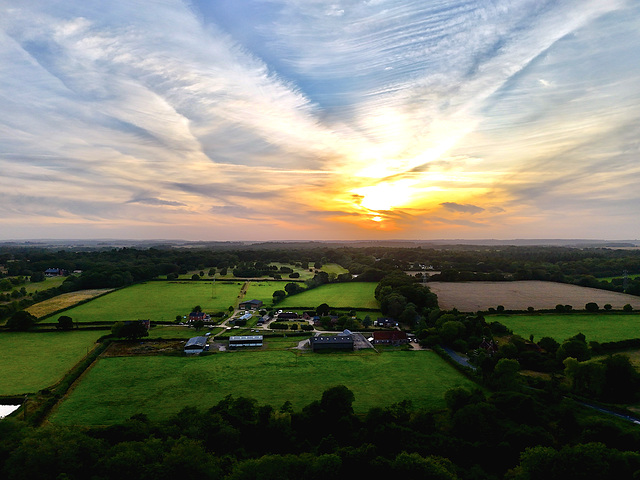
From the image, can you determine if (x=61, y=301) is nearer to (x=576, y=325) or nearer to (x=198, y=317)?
(x=198, y=317)

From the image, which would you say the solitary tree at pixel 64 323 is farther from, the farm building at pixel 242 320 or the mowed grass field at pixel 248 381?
the farm building at pixel 242 320

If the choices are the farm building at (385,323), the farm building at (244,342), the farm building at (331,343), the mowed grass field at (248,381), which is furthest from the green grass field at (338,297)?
the mowed grass field at (248,381)

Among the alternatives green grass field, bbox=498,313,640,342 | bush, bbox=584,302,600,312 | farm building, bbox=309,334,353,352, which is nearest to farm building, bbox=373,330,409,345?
farm building, bbox=309,334,353,352

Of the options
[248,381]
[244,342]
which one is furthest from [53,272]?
[248,381]

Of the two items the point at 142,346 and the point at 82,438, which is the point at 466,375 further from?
the point at 142,346

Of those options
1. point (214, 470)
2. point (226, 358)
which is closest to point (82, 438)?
point (214, 470)
